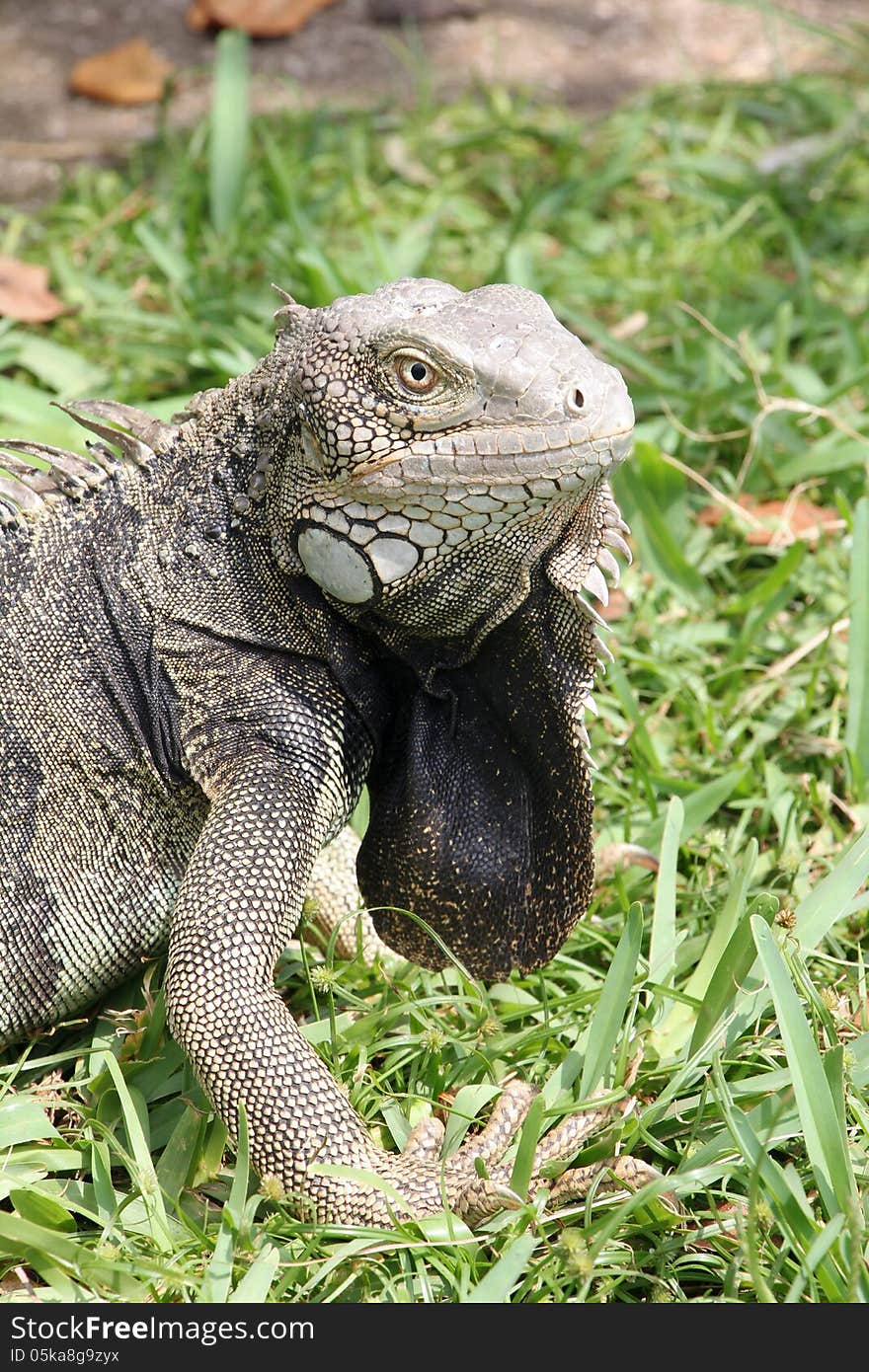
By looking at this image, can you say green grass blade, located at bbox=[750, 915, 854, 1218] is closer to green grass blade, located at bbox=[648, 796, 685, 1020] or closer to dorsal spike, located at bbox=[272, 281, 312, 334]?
green grass blade, located at bbox=[648, 796, 685, 1020]

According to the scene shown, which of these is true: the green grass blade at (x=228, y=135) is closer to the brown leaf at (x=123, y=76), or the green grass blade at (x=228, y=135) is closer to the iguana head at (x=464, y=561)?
the brown leaf at (x=123, y=76)

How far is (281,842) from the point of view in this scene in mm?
3295

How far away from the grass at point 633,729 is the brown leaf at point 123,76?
2.07 feet

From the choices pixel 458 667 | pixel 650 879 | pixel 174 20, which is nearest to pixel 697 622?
pixel 650 879

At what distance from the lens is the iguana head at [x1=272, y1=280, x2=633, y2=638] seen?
3.09 meters

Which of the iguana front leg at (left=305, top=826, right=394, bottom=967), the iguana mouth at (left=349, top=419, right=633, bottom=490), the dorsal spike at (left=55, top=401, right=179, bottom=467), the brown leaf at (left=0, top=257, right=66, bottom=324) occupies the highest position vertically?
the iguana mouth at (left=349, top=419, right=633, bottom=490)

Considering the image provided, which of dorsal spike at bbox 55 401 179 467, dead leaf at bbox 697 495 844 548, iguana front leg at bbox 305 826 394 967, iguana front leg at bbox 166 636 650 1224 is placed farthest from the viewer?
dead leaf at bbox 697 495 844 548

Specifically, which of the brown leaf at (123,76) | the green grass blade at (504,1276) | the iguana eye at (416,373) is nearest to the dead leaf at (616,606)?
the iguana eye at (416,373)

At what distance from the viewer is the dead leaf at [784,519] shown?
5.21m

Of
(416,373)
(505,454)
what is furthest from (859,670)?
(416,373)

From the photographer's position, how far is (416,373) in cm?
314

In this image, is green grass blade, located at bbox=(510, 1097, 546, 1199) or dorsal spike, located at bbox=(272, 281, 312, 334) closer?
green grass blade, located at bbox=(510, 1097, 546, 1199)

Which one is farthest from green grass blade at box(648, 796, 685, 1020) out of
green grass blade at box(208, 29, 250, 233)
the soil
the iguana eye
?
the soil

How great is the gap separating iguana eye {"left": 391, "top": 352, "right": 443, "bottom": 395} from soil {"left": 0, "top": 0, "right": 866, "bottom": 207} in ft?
16.0
